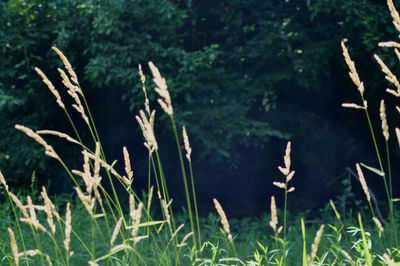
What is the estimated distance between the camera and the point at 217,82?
5.31m

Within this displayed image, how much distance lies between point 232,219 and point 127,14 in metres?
2.48

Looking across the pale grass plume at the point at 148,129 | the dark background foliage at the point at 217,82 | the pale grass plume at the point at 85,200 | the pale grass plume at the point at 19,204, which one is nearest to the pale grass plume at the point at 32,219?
the pale grass plume at the point at 19,204

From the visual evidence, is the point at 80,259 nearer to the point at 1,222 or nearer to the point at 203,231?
the point at 1,222

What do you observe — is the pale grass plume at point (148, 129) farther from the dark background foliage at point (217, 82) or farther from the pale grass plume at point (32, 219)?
the dark background foliage at point (217, 82)

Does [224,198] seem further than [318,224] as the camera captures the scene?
Yes

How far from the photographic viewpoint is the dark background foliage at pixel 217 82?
5.02m

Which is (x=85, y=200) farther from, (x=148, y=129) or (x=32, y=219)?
(x=148, y=129)

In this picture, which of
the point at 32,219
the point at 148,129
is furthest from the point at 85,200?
the point at 148,129

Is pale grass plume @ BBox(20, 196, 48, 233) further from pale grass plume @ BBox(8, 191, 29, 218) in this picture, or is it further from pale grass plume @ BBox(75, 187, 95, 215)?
pale grass plume @ BBox(75, 187, 95, 215)

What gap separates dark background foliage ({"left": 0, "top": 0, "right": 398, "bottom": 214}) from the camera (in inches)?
197

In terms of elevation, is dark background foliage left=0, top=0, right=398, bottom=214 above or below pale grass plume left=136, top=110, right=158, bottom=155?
below

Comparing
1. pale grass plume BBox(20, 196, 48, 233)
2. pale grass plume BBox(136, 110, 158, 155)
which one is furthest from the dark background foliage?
pale grass plume BBox(20, 196, 48, 233)

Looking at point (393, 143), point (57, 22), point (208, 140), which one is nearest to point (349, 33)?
point (393, 143)

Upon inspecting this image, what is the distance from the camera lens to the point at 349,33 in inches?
211
